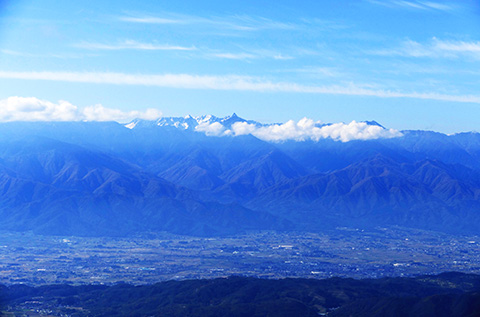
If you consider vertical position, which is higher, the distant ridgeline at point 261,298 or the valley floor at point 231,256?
the distant ridgeline at point 261,298

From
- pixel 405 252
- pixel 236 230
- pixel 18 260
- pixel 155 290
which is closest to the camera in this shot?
pixel 155 290

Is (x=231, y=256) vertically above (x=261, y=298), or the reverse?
(x=261, y=298)

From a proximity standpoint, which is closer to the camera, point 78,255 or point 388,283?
point 388,283

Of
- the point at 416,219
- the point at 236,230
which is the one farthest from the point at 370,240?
the point at 416,219

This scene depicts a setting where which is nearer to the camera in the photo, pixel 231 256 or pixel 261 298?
pixel 261 298

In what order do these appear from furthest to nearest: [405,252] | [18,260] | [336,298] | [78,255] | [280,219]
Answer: [280,219] < [405,252] < [78,255] < [18,260] < [336,298]

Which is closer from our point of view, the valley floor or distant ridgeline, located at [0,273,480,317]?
distant ridgeline, located at [0,273,480,317]

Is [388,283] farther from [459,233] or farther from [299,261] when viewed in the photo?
[459,233]
